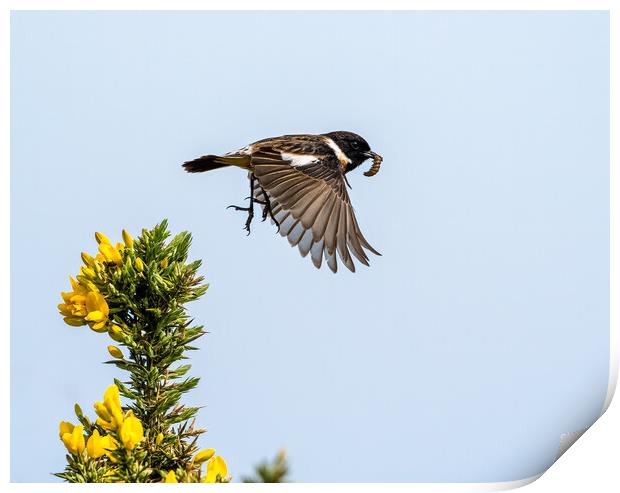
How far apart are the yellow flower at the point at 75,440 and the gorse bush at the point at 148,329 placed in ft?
0.06

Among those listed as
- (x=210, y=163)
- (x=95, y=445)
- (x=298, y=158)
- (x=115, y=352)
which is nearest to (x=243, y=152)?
(x=210, y=163)

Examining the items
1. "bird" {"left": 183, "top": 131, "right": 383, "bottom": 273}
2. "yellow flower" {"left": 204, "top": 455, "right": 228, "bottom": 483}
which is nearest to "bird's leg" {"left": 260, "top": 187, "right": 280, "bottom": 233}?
"bird" {"left": 183, "top": 131, "right": 383, "bottom": 273}

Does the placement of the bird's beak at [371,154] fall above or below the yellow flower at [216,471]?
above

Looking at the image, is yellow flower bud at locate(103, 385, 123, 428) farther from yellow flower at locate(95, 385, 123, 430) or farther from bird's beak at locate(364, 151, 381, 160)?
bird's beak at locate(364, 151, 381, 160)

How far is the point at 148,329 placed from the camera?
0.86 meters

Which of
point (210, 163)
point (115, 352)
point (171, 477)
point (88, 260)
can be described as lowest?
point (171, 477)

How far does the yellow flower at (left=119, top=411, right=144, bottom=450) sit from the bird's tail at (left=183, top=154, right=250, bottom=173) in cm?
41

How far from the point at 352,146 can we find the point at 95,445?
701 millimetres

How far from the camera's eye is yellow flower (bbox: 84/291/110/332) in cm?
83

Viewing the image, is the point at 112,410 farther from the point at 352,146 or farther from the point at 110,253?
the point at 352,146

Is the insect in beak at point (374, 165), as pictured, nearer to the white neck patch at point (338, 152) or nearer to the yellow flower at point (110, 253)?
the white neck patch at point (338, 152)

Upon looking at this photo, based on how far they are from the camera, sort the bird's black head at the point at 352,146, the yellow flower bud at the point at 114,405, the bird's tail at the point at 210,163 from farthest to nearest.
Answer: the bird's black head at the point at 352,146
the bird's tail at the point at 210,163
the yellow flower bud at the point at 114,405

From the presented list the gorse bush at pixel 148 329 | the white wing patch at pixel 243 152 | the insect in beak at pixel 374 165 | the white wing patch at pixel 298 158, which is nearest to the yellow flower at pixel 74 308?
the gorse bush at pixel 148 329

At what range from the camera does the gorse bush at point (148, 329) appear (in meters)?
0.82
